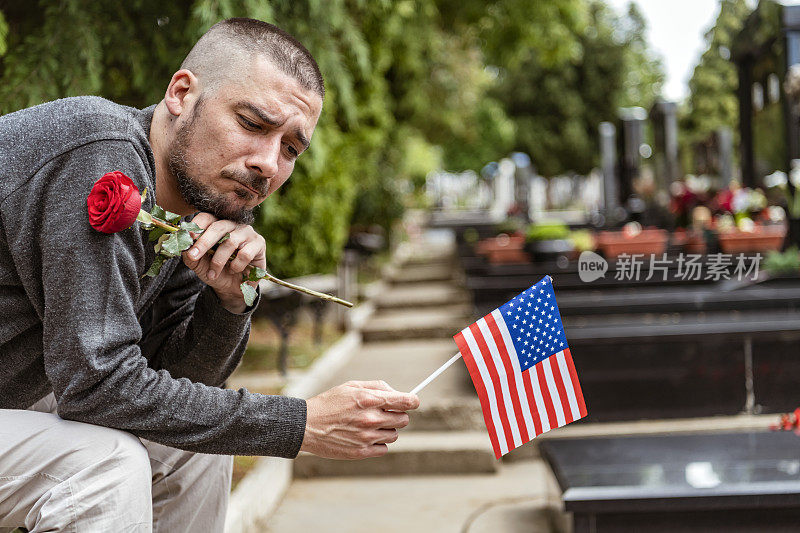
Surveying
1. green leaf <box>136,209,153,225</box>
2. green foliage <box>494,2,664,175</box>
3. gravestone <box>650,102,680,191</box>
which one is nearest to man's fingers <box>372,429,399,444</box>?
green leaf <box>136,209,153,225</box>

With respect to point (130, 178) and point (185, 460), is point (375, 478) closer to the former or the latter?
point (185, 460)

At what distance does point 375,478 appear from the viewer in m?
4.88

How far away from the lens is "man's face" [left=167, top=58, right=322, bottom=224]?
1.94 meters

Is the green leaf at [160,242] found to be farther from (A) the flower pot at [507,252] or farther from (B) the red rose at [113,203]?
(A) the flower pot at [507,252]

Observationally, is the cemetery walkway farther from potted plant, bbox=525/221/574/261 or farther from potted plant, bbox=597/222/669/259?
potted plant, bbox=597/222/669/259

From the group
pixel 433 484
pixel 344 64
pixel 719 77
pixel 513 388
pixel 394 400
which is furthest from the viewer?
pixel 719 77

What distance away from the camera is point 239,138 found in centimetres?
195

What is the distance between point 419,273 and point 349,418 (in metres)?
11.5

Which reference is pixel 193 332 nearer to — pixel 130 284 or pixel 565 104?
pixel 130 284

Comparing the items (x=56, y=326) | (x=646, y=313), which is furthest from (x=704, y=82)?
(x=56, y=326)

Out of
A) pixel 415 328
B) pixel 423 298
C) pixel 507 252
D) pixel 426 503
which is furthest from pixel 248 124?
pixel 423 298

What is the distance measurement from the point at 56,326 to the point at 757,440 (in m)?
3.12

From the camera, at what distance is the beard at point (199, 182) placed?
6.49 ft

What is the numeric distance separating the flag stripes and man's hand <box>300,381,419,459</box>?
264 millimetres
